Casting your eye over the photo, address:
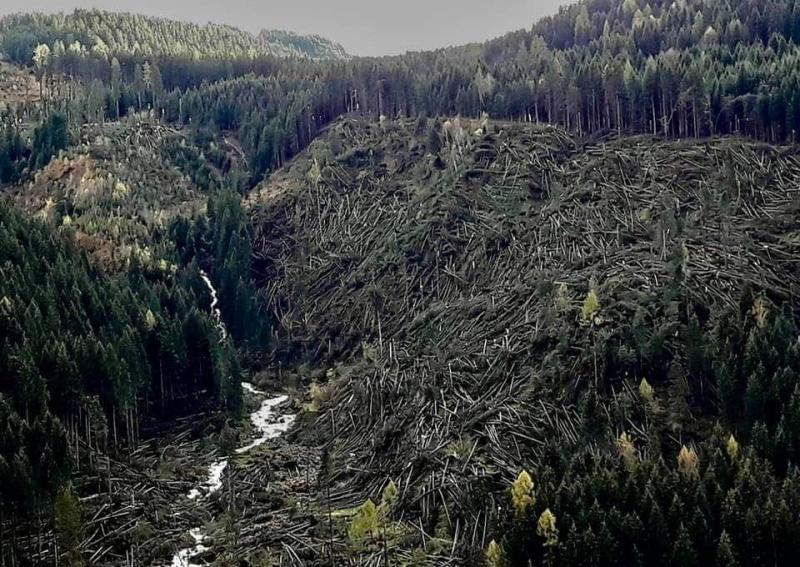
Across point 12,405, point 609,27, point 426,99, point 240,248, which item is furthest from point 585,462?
point 609,27

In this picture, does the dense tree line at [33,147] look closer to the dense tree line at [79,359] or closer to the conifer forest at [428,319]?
the conifer forest at [428,319]

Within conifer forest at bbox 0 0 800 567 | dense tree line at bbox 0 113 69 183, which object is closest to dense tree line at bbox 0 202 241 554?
conifer forest at bbox 0 0 800 567

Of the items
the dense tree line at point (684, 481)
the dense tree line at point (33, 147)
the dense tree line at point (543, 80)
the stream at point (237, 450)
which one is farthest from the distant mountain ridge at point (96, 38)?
the dense tree line at point (684, 481)

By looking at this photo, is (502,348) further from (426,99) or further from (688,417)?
(426,99)

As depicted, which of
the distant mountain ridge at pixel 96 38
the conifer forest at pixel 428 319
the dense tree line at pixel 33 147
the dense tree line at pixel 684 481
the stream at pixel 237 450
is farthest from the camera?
the distant mountain ridge at pixel 96 38

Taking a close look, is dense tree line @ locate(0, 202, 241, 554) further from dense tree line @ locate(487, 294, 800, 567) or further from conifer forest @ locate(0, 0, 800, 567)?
dense tree line @ locate(487, 294, 800, 567)
